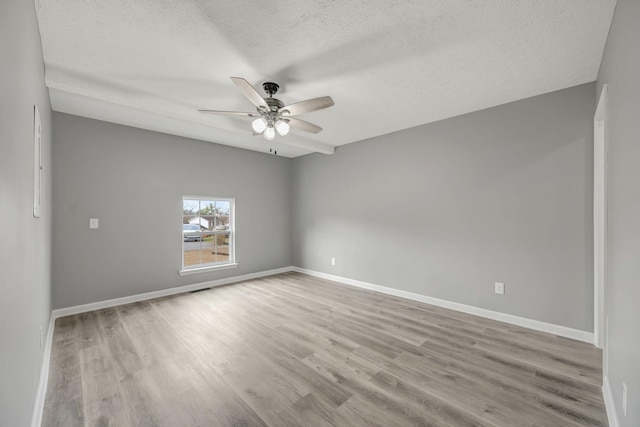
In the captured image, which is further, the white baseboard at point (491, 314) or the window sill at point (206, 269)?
the window sill at point (206, 269)

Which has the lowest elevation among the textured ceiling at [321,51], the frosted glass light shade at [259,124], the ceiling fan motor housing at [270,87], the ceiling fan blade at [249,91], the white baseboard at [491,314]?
the white baseboard at [491,314]

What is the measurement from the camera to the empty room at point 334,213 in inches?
66.6

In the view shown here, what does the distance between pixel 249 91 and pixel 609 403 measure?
134 inches

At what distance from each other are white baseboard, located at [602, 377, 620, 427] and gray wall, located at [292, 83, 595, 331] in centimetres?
105

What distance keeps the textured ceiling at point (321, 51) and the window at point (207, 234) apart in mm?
1814

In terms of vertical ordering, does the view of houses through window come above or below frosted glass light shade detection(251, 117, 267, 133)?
below

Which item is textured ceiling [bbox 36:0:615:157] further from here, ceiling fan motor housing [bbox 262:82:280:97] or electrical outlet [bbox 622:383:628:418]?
electrical outlet [bbox 622:383:628:418]

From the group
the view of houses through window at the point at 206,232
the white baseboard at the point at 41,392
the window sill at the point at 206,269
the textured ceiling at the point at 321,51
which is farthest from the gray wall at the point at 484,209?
the white baseboard at the point at 41,392

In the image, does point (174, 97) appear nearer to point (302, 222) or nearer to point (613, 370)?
point (302, 222)

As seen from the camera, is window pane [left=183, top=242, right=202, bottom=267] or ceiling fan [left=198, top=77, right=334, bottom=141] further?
window pane [left=183, top=242, right=202, bottom=267]

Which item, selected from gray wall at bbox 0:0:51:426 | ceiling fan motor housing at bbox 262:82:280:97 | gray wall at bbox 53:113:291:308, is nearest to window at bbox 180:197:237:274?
gray wall at bbox 53:113:291:308

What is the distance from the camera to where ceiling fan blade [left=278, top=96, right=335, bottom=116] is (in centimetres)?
238

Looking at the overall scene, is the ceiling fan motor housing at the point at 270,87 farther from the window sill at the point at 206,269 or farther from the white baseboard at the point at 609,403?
the white baseboard at the point at 609,403

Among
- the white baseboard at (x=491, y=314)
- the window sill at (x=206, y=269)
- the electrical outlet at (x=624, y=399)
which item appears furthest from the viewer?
the window sill at (x=206, y=269)
